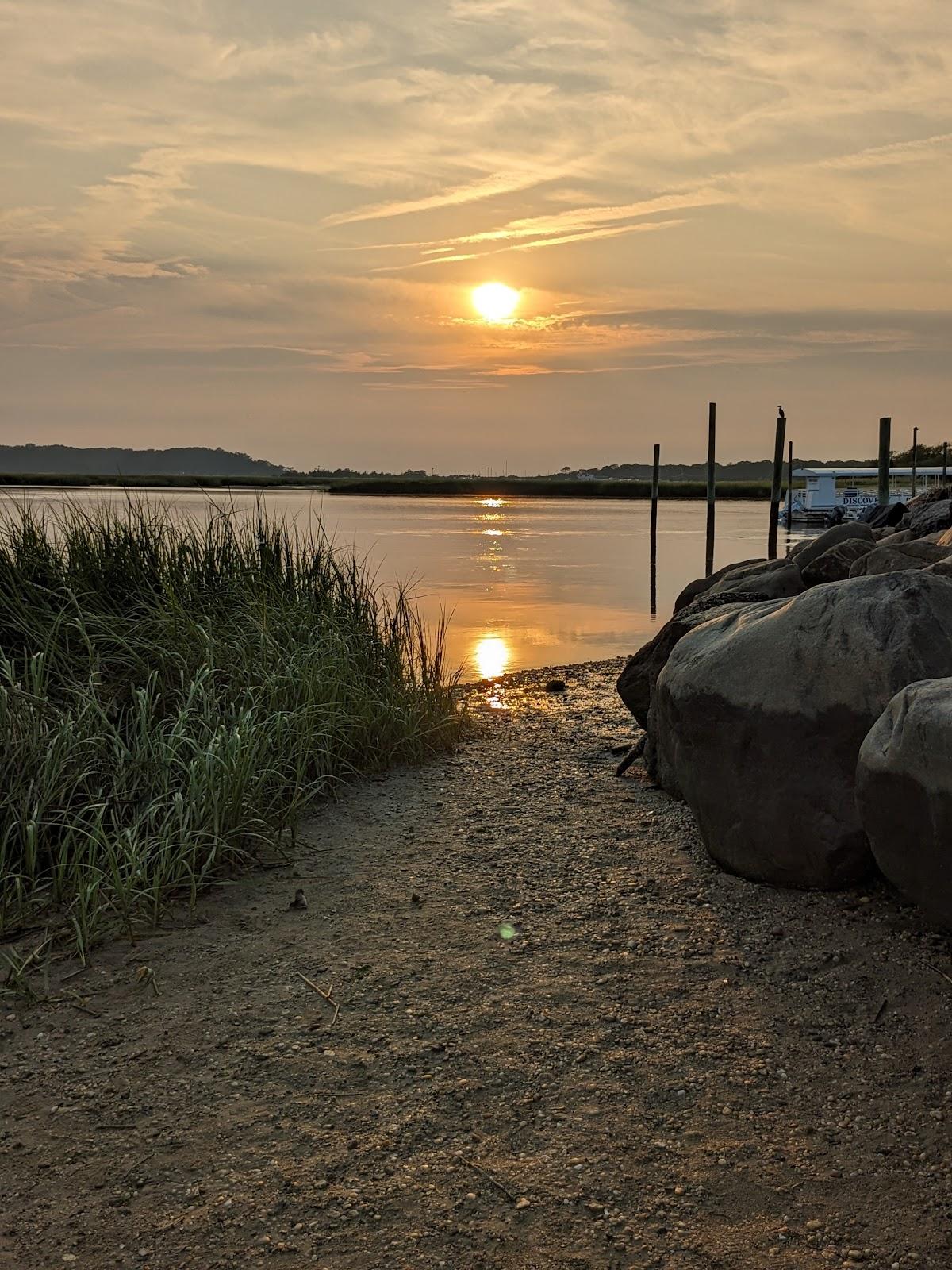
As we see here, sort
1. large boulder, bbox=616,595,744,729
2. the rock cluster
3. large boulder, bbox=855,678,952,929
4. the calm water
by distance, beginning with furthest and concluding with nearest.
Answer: the calm water, large boulder, bbox=616,595,744,729, the rock cluster, large boulder, bbox=855,678,952,929

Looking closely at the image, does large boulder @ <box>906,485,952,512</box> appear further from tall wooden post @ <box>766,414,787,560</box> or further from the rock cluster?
tall wooden post @ <box>766,414,787,560</box>

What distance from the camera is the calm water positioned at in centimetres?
1495

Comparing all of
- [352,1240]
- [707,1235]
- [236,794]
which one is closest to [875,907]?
[707,1235]

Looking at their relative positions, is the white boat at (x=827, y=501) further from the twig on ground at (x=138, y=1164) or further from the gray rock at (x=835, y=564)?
the twig on ground at (x=138, y=1164)

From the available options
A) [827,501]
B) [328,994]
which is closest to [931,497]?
[328,994]

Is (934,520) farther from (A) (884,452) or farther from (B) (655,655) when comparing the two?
(A) (884,452)

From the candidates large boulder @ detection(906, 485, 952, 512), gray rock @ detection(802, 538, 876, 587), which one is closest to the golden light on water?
gray rock @ detection(802, 538, 876, 587)

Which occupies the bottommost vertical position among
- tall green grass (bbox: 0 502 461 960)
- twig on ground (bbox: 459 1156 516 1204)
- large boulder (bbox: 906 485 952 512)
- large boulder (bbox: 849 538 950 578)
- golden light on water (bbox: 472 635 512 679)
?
golden light on water (bbox: 472 635 512 679)

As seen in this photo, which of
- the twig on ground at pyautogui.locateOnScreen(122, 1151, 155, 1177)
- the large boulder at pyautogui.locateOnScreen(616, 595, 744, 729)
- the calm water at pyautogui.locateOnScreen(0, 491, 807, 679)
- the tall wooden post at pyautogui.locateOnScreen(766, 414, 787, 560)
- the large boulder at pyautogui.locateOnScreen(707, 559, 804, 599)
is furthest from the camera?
the tall wooden post at pyautogui.locateOnScreen(766, 414, 787, 560)

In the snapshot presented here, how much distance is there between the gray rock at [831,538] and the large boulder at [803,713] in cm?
432

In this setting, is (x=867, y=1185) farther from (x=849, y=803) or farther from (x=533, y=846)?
(x=533, y=846)

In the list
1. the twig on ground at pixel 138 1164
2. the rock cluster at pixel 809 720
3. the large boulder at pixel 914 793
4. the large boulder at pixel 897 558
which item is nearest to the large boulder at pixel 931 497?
the large boulder at pixel 897 558

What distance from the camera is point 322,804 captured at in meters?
6.24

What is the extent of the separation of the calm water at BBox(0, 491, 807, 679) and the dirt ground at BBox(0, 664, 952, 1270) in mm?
4196
